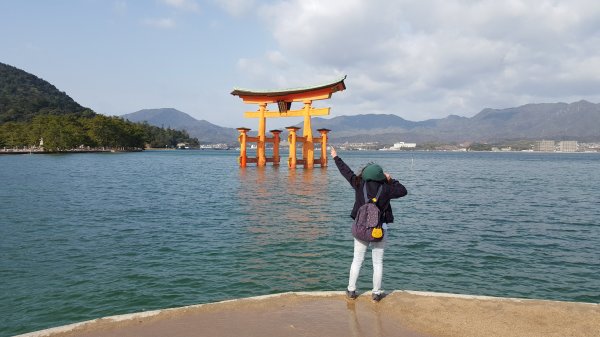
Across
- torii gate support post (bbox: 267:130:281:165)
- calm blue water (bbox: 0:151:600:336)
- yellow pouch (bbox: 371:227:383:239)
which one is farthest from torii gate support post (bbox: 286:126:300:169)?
yellow pouch (bbox: 371:227:383:239)

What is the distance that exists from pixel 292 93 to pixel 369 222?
38555 mm

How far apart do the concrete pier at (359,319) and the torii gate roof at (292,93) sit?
114ft

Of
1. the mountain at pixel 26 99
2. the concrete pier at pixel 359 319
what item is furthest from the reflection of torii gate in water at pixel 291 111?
the mountain at pixel 26 99

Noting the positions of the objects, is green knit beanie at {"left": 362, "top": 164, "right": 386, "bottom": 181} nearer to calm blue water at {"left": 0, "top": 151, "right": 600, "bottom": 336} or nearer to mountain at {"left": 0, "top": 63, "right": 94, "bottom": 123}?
calm blue water at {"left": 0, "top": 151, "right": 600, "bottom": 336}

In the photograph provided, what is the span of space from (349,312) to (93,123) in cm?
10559

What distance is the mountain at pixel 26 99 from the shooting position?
441ft

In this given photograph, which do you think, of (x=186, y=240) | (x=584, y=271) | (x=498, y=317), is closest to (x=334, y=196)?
(x=186, y=240)

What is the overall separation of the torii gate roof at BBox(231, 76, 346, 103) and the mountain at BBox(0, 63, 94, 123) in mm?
117954

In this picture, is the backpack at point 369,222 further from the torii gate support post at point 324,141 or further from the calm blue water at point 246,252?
the torii gate support post at point 324,141

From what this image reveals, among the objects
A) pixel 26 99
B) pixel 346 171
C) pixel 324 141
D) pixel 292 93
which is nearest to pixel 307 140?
pixel 324 141

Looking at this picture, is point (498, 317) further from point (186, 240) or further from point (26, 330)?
point (186, 240)

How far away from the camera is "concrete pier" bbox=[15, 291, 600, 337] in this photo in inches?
185

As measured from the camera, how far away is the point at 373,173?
5.42 meters

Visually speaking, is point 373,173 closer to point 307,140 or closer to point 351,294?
point 351,294
